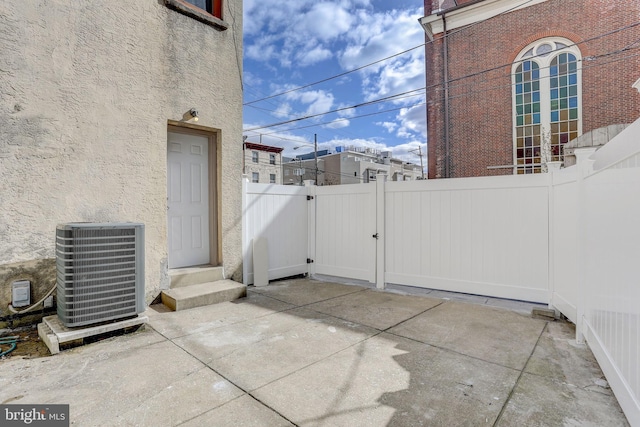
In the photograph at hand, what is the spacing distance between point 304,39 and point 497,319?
357 inches

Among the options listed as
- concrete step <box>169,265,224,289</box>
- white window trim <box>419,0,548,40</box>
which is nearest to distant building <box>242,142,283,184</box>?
white window trim <box>419,0,548,40</box>

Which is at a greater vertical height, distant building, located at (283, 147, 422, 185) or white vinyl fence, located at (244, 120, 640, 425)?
distant building, located at (283, 147, 422, 185)

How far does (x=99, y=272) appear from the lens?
3.16 metres

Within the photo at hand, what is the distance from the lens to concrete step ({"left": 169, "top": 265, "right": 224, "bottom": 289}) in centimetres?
459

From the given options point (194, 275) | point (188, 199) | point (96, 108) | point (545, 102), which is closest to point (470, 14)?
point (545, 102)

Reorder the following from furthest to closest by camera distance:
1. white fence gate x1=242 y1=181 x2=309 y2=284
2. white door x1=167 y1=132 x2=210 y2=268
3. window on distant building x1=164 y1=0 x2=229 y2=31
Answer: white fence gate x1=242 y1=181 x2=309 y2=284 → white door x1=167 y1=132 x2=210 y2=268 → window on distant building x1=164 y1=0 x2=229 y2=31

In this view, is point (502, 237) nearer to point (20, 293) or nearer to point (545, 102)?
point (20, 293)

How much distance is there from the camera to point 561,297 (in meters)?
3.79

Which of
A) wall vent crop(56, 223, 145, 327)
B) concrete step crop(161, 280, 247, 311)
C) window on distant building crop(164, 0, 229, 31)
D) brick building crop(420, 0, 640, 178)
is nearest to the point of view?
wall vent crop(56, 223, 145, 327)

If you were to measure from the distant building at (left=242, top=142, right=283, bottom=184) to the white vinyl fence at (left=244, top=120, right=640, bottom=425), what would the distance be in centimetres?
2582

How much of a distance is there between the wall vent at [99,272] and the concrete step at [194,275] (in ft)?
3.77

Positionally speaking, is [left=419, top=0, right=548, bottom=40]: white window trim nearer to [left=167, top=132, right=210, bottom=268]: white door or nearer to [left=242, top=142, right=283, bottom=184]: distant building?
[left=167, top=132, right=210, bottom=268]: white door

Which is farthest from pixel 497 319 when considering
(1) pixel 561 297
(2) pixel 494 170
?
(2) pixel 494 170

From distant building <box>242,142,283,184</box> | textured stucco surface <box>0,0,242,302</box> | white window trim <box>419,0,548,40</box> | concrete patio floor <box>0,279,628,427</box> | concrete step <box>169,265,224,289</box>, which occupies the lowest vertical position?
concrete patio floor <box>0,279,628,427</box>
